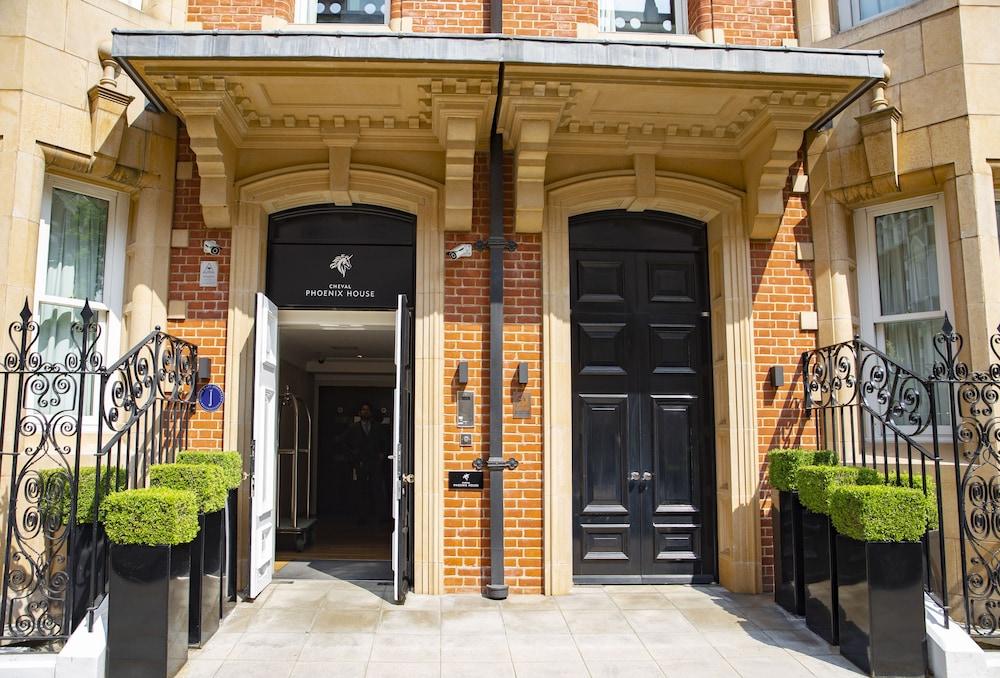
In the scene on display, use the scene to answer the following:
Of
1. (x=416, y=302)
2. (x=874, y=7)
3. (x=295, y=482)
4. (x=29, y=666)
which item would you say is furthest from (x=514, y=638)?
(x=874, y=7)

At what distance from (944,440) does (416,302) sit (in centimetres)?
481

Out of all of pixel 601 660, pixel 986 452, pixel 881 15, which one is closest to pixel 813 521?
pixel 986 452

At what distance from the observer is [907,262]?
22.5ft

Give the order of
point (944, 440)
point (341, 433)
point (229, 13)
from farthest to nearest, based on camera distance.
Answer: point (341, 433), point (229, 13), point (944, 440)

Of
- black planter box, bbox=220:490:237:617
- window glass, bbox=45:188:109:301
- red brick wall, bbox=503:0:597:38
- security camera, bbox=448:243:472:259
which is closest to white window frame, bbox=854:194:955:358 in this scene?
red brick wall, bbox=503:0:597:38

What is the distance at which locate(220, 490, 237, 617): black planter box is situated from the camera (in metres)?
6.03

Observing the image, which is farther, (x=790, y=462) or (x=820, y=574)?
(x=790, y=462)

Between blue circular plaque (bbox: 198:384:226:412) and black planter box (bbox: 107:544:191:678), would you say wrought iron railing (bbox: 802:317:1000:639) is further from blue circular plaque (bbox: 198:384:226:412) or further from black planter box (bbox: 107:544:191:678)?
blue circular plaque (bbox: 198:384:226:412)

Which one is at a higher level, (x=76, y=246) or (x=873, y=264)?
(x=76, y=246)

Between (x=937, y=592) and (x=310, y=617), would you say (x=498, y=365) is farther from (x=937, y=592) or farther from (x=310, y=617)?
(x=937, y=592)

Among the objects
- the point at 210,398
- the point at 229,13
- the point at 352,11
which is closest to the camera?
the point at 210,398

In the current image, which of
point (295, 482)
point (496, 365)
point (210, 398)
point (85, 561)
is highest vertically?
point (496, 365)

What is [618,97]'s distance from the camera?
6.35 meters

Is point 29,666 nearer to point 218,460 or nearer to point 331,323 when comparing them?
point 218,460
